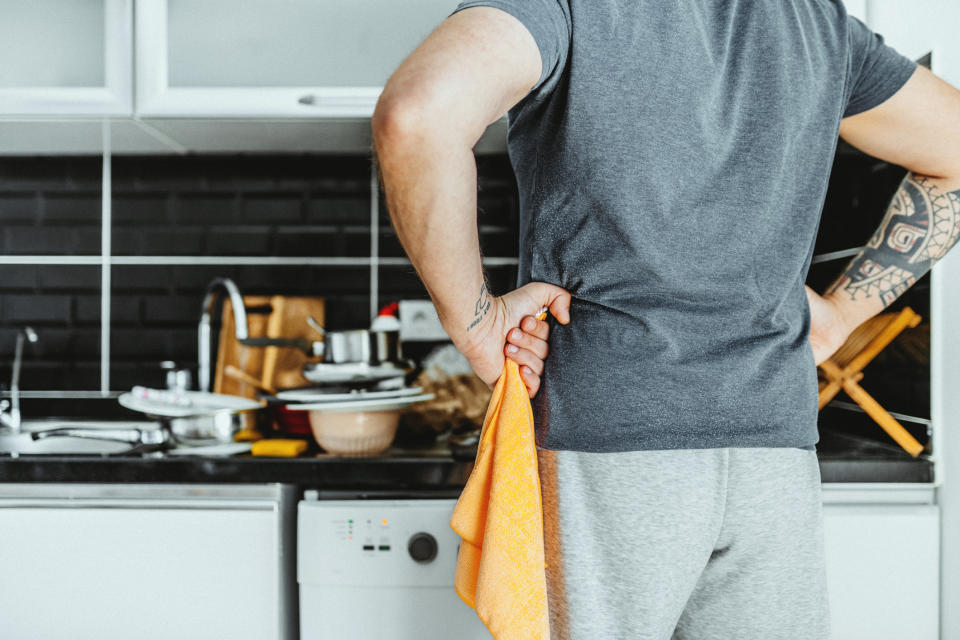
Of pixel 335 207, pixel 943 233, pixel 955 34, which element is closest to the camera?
pixel 943 233

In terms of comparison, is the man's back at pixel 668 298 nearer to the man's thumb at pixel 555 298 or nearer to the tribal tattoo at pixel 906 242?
the man's thumb at pixel 555 298

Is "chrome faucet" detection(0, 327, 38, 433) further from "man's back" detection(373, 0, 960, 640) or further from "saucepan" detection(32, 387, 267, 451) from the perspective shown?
"man's back" detection(373, 0, 960, 640)

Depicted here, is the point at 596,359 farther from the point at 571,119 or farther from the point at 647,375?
the point at 571,119

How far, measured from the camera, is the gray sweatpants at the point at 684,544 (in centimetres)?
63

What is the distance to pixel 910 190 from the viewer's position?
0.95 m

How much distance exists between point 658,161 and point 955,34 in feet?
2.97

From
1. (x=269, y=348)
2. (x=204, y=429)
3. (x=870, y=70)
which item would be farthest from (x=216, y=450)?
(x=870, y=70)

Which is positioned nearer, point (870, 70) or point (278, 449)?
point (870, 70)

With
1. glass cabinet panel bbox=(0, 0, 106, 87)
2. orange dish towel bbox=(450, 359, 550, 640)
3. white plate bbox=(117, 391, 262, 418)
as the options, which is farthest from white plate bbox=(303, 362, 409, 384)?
glass cabinet panel bbox=(0, 0, 106, 87)

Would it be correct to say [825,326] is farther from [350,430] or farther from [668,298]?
[350,430]

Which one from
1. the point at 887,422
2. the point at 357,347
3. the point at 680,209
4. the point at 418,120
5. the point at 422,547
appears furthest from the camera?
the point at 357,347

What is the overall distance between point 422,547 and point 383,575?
0.08m

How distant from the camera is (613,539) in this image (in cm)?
64

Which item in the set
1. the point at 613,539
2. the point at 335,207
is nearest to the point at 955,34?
the point at 613,539
